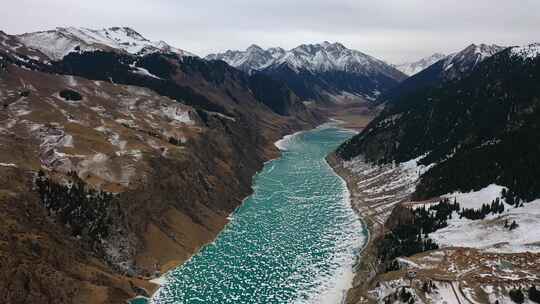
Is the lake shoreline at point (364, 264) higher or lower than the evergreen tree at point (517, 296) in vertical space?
lower

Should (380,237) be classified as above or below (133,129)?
below

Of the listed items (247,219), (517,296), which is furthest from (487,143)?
(517,296)

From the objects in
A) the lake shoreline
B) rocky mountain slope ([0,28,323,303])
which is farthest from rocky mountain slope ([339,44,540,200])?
rocky mountain slope ([0,28,323,303])

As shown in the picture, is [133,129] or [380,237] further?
[133,129]

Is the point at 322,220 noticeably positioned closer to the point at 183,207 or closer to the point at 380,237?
the point at 380,237

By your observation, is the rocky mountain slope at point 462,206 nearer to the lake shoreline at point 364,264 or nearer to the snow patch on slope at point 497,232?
the snow patch on slope at point 497,232

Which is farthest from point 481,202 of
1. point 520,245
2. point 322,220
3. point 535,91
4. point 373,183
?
point 535,91

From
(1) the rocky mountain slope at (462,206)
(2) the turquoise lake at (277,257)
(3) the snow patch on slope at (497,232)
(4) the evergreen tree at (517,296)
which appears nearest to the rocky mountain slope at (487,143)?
(1) the rocky mountain slope at (462,206)

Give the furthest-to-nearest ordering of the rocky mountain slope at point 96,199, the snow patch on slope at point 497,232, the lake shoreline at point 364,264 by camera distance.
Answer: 1. the snow patch on slope at point 497,232
2. the lake shoreline at point 364,264
3. the rocky mountain slope at point 96,199

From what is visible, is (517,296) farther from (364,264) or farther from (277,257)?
(277,257)
